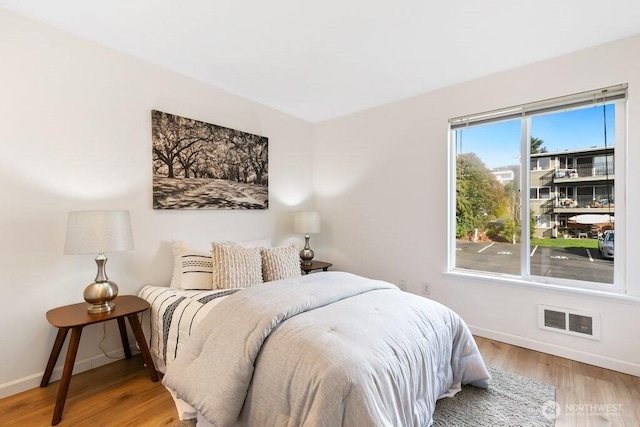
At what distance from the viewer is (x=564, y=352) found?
238cm

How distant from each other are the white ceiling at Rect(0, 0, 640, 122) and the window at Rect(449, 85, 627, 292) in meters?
0.50

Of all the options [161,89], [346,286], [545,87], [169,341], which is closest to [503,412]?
[346,286]

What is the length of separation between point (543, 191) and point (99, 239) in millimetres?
3367

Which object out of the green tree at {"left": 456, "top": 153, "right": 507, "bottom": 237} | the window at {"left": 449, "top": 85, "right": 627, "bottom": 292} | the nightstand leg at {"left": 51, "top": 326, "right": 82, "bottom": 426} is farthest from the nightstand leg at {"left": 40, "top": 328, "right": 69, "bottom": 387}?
the green tree at {"left": 456, "top": 153, "right": 507, "bottom": 237}

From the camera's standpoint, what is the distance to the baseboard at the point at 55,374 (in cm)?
188

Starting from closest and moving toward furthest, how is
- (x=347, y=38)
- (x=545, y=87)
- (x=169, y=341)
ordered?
(x=169, y=341)
(x=347, y=38)
(x=545, y=87)

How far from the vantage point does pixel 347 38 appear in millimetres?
2129

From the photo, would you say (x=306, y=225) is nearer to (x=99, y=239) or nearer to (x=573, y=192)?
(x=99, y=239)

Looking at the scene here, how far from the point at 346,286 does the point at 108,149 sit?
201 cm

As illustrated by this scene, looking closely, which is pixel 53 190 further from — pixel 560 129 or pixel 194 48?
pixel 560 129

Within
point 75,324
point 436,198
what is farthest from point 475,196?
point 75,324

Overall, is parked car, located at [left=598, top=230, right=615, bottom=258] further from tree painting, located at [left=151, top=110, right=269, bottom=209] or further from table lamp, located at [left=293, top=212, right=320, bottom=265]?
tree painting, located at [left=151, top=110, right=269, bottom=209]

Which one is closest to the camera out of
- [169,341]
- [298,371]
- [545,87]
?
[298,371]

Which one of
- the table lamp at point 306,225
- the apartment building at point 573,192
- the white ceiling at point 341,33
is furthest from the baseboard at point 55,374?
the apartment building at point 573,192
